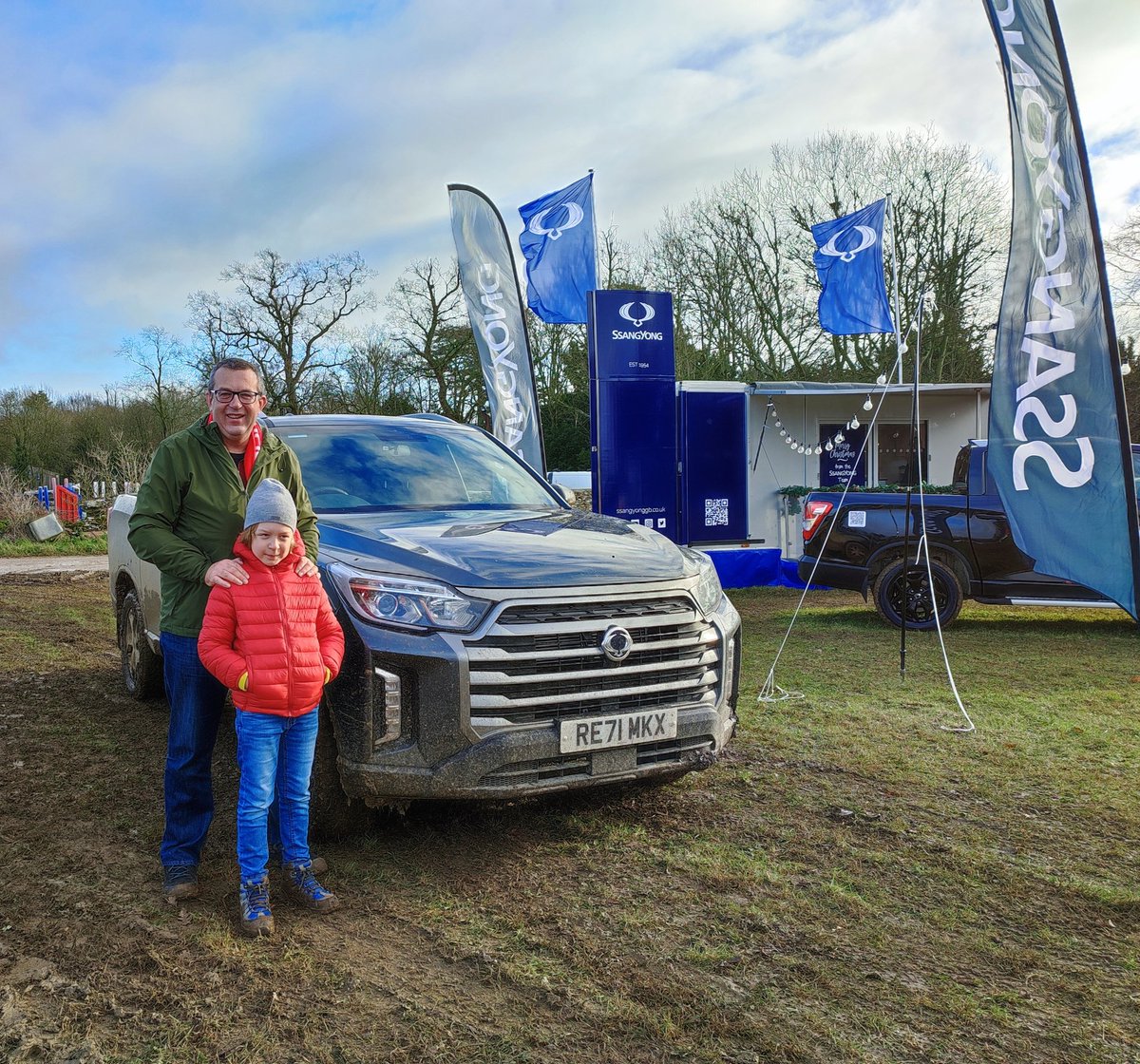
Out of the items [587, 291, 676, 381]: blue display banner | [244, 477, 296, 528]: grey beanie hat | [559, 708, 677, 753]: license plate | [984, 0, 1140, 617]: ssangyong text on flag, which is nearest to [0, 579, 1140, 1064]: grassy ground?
[559, 708, 677, 753]: license plate

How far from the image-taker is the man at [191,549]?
11.0 feet

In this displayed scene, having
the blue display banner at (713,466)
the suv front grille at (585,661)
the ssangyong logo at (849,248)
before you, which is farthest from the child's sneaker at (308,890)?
the ssangyong logo at (849,248)

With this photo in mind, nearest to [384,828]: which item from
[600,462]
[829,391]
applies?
[600,462]

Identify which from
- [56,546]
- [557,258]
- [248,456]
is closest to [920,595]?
[557,258]

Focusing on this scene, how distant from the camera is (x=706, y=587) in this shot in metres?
4.08

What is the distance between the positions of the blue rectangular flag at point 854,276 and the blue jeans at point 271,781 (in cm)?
1177

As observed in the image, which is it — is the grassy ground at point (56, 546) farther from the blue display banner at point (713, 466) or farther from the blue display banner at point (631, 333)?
the blue display banner at point (631, 333)

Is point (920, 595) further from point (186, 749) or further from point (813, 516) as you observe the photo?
point (186, 749)

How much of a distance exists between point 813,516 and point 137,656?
6.69 metres

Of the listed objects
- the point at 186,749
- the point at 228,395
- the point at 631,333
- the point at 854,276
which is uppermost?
the point at 854,276

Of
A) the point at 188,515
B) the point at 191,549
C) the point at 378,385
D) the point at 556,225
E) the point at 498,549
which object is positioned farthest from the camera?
the point at 378,385

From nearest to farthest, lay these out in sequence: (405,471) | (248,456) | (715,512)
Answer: (248,456)
(405,471)
(715,512)

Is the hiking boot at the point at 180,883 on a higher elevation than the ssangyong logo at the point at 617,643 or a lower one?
lower

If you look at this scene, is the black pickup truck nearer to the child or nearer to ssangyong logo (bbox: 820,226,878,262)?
ssangyong logo (bbox: 820,226,878,262)
